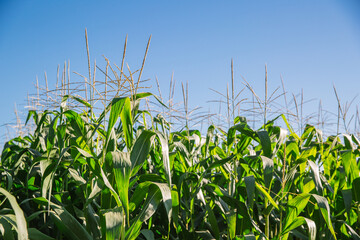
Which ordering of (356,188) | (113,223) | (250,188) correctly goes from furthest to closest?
(356,188), (250,188), (113,223)

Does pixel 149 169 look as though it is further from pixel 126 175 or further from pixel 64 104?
pixel 126 175

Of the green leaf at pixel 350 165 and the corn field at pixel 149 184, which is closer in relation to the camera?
the corn field at pixel 149 184

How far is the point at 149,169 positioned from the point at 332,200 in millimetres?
1231

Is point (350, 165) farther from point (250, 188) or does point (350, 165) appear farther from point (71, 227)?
point (71, 227)

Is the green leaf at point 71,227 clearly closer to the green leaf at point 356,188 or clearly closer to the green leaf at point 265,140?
the green leaf at point 265,140

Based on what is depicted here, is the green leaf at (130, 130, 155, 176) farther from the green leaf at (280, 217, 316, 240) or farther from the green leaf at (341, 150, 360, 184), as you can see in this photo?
the green leaf at (341, 150, 360, 184)

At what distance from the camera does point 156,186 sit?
1386mm

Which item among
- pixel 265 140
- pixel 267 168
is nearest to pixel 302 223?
pixel 267 168

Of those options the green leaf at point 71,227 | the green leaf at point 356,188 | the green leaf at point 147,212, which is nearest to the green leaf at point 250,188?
the green leaf at point 147,212

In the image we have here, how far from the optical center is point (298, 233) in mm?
1979

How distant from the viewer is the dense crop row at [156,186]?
4.34 ft

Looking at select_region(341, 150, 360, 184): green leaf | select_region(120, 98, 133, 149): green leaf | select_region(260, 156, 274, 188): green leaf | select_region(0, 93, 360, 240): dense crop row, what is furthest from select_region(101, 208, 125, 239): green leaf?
select_region(341, 150, 360, 184): green leaf

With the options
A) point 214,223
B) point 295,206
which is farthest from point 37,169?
point 295,206

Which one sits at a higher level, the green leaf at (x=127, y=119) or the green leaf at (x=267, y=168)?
the green leaf at (x=127, y=119)
